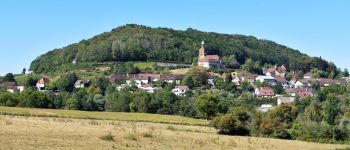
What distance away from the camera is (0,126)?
4150 cm

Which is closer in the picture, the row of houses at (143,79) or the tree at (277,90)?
the row of houses at (143,79)

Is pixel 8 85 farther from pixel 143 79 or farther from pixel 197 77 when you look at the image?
pixel 197 77

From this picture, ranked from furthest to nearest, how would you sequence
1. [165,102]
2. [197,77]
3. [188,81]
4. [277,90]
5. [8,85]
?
[277,90]
[197,77]
[188,81]
[8,85]
[165,102]

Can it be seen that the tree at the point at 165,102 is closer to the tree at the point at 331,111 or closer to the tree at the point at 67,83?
the tree at the point at 331,111

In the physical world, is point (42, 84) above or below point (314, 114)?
above

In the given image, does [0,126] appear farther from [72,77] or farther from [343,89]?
[72,77]

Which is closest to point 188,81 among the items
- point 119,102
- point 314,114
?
point 119,102

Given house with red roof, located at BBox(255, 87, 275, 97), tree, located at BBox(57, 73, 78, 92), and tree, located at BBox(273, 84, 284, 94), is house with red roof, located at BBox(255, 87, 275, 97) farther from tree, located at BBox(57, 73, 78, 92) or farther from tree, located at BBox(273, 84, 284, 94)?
tree, located at BBox(57, 73, 78, 92)

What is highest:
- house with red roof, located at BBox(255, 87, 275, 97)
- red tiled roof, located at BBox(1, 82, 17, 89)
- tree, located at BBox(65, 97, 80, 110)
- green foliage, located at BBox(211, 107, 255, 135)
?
red tiled roof, located at BBox(1, 82, 17, 89)

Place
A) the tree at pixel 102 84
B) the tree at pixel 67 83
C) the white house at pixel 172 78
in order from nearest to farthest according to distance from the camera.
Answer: the tree at pixel 102 84
the tree at pixel 67 83
the white house at pixel 172 78

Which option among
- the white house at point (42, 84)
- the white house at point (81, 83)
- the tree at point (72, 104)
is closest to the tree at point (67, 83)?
the white house at point (81, 83)

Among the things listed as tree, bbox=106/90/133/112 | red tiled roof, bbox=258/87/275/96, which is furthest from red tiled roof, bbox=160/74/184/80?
tree, bbox=106/90/133/112

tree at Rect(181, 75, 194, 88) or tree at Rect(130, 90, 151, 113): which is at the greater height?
tree at Rect(181, 75, 194, 88)

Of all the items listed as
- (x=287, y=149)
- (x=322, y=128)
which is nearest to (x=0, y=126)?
(x=287, y=149)
